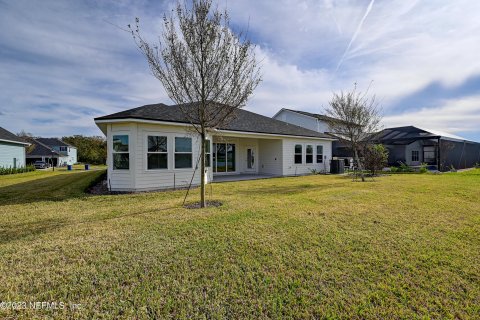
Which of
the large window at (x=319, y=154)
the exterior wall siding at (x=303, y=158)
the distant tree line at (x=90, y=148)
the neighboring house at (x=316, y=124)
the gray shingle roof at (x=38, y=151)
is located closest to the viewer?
the exterior wall siding at (x=303, y=158)

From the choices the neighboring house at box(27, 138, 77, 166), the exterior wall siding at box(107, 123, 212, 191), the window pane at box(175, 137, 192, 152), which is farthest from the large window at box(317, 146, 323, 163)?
the neighboring house at box(27, 138, 77, 166)

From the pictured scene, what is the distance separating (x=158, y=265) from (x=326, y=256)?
Result: 2.68 meters

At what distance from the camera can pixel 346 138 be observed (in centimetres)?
1465

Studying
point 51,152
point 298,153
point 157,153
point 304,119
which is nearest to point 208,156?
point 157,153

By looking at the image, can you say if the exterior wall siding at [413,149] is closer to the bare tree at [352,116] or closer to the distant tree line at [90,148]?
the bare tree at [352,116]

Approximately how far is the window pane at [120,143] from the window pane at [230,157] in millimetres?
8135

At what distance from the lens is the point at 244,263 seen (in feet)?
11.6

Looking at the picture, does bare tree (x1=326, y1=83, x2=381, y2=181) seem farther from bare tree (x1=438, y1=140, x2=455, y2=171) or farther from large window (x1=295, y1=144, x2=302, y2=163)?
bare tree (x1=438, y1=140, x2=455, y2=171)

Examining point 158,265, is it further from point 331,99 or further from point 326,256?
point 331,99

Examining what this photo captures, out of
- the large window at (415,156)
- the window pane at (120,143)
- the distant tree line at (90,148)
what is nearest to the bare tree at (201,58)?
the window pane at (120,143)

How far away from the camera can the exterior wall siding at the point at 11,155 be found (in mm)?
22081

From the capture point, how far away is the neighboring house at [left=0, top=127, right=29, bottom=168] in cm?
2208

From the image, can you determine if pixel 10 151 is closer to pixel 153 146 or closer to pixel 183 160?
pixel 153 146

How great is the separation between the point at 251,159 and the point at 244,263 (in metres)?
14.8
